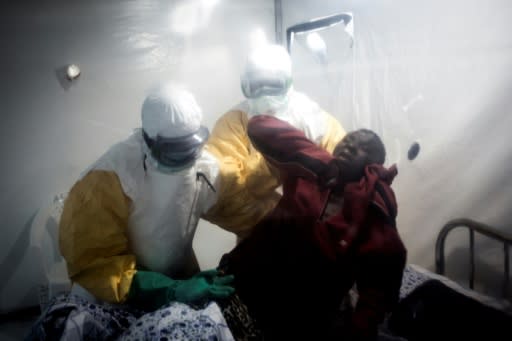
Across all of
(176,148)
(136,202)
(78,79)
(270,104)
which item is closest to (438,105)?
(270,104)

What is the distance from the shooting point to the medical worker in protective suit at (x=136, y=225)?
3.12 feet

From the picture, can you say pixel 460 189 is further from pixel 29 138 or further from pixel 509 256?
pixel 29 138

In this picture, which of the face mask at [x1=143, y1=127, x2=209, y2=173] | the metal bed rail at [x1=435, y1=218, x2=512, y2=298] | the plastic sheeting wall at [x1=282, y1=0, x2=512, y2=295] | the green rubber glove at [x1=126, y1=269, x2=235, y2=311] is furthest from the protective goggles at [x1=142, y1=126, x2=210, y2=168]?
the metal bed rail at [x1=435, y1=218, x2=512, y2=298]

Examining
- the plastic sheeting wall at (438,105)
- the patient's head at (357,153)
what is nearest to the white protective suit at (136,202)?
the patient's head at (357,153)

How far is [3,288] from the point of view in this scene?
5.48 ft

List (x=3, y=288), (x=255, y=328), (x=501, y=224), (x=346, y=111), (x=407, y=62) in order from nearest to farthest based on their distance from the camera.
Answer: (x=255, y=328) → (x=501, y=224) → (x=407, y=62) → (x=346, y=111) → (x=3, y=288)

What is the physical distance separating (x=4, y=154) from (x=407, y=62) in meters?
1.65

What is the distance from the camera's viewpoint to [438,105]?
123 cm

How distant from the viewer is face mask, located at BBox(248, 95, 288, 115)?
1.28 m

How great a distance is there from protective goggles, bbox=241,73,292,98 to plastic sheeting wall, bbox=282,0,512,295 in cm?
39

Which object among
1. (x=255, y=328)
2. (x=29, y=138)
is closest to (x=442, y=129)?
(x=255, y=328)

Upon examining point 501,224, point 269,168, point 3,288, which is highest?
point 269,168

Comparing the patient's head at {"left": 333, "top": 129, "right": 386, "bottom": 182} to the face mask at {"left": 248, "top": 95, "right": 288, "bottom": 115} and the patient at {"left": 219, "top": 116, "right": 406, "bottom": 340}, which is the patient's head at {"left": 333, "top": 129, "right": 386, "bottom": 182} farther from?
the face mask at {"left": 248, "top": 95, "right": 288, "bottom": 115}

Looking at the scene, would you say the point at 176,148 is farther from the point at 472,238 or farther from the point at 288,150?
the point at 472,238
